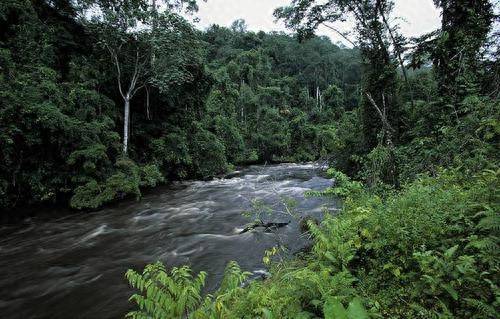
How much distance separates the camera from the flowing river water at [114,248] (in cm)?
571

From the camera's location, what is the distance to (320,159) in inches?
674

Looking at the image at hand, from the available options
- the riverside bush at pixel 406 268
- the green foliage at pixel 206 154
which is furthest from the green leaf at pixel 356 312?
the green foliage at pixel 206 154

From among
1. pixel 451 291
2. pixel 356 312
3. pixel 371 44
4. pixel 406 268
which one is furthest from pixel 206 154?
pixel 356 312

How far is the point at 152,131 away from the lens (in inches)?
760

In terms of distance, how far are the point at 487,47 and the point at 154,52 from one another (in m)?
14.6

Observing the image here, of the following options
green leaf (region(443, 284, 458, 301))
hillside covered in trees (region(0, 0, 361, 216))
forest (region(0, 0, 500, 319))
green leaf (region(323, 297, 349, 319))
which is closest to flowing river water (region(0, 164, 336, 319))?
forest (region(0, 0, 500, 319))

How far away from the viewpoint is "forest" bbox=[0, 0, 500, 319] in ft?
8.93

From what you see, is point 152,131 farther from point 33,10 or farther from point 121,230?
point 121,230

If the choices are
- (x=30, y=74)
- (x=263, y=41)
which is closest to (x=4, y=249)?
(x=30, y=74)

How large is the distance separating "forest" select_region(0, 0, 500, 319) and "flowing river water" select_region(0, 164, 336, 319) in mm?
784

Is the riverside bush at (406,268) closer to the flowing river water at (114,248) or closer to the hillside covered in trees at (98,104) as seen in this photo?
the flowing river water at (114,248)

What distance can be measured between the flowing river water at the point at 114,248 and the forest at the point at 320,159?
784 millimetres

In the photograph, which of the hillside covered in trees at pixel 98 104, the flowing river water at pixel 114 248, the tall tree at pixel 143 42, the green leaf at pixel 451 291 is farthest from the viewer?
the tall tree at pixel 143 42

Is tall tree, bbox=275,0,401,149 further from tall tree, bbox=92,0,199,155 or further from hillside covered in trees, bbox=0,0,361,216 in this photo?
tall tree, bbox=92,0,199,155
